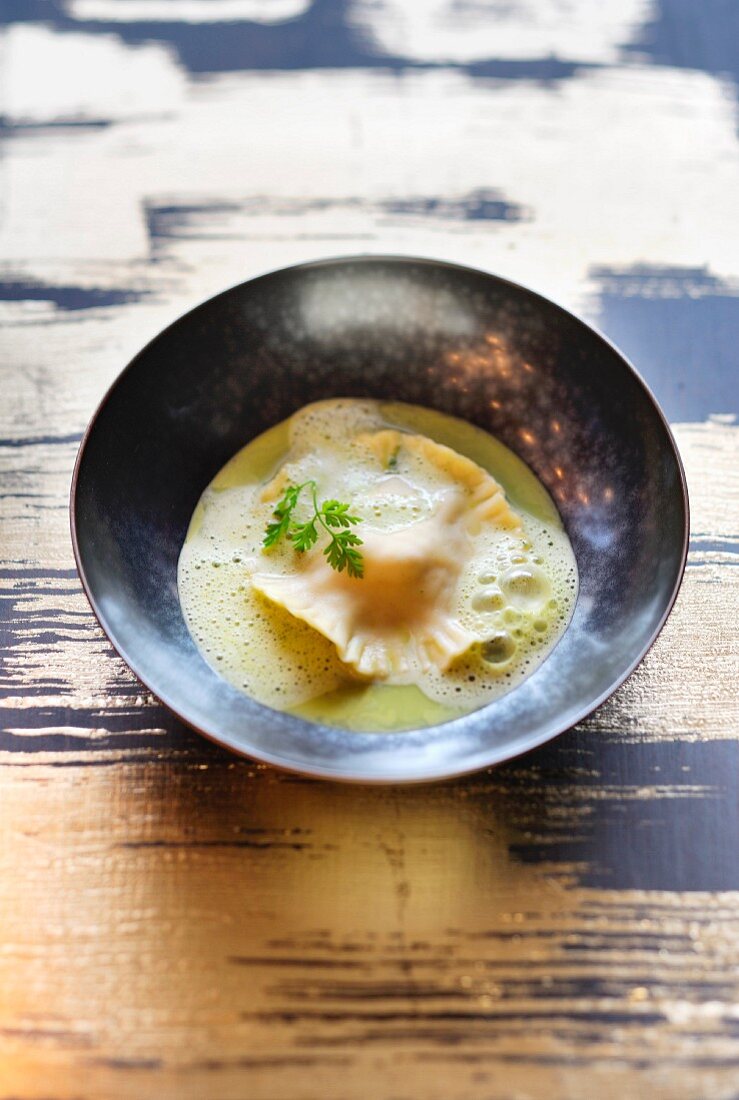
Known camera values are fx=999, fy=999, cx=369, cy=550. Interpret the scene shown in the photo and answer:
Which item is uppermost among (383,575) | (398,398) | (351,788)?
(398,398)

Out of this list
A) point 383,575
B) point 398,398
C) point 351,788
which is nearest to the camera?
point 351,788

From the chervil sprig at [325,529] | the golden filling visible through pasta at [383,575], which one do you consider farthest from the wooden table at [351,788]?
the chervil sprig at [325,529]

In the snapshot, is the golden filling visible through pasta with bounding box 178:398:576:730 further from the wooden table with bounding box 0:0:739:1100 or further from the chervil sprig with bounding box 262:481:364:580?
the wooden table with bounding box 0:0:739:1100

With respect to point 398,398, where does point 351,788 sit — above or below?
below

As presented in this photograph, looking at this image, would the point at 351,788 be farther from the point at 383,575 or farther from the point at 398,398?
the point at 398,398

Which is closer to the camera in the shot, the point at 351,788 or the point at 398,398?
the point at 351,788

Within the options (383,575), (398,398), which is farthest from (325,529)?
(398,398)

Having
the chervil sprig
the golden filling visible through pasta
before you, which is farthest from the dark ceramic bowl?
the chervil sprig
